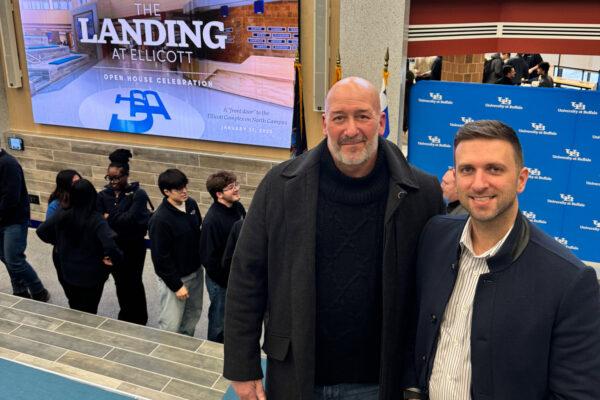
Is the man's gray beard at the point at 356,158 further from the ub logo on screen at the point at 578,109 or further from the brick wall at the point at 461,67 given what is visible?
the brick wall at the point at 461,67

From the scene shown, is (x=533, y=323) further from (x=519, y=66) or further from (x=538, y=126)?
(x=519, y=66)

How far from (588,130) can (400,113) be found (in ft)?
4.91

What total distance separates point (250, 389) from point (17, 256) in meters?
3.92

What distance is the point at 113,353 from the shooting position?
388cm

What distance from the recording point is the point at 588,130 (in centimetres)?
398

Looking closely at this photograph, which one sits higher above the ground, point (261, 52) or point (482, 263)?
point (261, 52)

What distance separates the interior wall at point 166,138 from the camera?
5719mm

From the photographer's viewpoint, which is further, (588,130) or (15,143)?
(15,143)

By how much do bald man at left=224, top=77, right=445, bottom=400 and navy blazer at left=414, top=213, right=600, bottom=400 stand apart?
245 mm

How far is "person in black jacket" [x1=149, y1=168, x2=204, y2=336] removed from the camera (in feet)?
13.0

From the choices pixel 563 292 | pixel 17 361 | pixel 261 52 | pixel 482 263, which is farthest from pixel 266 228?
pixel 261 52

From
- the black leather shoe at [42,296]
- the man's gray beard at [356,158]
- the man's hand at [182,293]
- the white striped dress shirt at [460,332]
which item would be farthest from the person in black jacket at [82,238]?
the white striped dress shirt at [460,332]

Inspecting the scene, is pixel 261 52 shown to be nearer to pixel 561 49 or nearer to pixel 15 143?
pixel 561 49

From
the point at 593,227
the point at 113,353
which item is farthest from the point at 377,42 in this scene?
the point at 113,353
